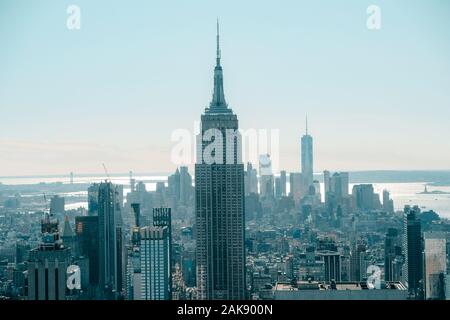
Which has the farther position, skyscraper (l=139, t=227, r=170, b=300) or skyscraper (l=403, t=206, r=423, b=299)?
skyscraper (l=139, t=227, r=170, b=300)

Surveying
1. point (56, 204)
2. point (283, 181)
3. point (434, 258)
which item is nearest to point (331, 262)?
point (434, 258)

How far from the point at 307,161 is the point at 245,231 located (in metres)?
1.43

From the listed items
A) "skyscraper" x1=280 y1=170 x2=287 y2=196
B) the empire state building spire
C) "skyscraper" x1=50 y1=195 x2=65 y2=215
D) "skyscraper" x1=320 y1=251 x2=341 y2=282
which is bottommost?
"skyscraper" x1=320 y1=251 x2=341 y2=282

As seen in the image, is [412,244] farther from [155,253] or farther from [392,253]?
[155,253]

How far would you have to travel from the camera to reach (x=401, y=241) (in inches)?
194

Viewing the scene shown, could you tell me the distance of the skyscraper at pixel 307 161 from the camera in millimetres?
4242

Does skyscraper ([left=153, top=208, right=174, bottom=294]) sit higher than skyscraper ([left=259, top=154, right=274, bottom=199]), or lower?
lower

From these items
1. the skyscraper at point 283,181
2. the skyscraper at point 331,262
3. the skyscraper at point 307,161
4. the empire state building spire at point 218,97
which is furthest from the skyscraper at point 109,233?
the skyscraper at point 331,262

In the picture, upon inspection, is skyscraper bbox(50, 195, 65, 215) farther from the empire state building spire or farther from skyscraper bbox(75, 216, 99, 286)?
the empire state building spire

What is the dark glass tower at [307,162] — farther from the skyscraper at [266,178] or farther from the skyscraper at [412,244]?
the skyscraper at [412,244]

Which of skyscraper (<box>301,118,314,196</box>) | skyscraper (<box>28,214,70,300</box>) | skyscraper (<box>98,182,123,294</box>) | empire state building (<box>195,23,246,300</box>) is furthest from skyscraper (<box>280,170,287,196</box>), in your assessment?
skyscraper (<box>28,214,70,300</box>)

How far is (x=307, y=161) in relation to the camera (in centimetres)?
437

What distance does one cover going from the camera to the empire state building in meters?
4.55

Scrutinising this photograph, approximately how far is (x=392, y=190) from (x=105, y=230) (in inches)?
86.7
